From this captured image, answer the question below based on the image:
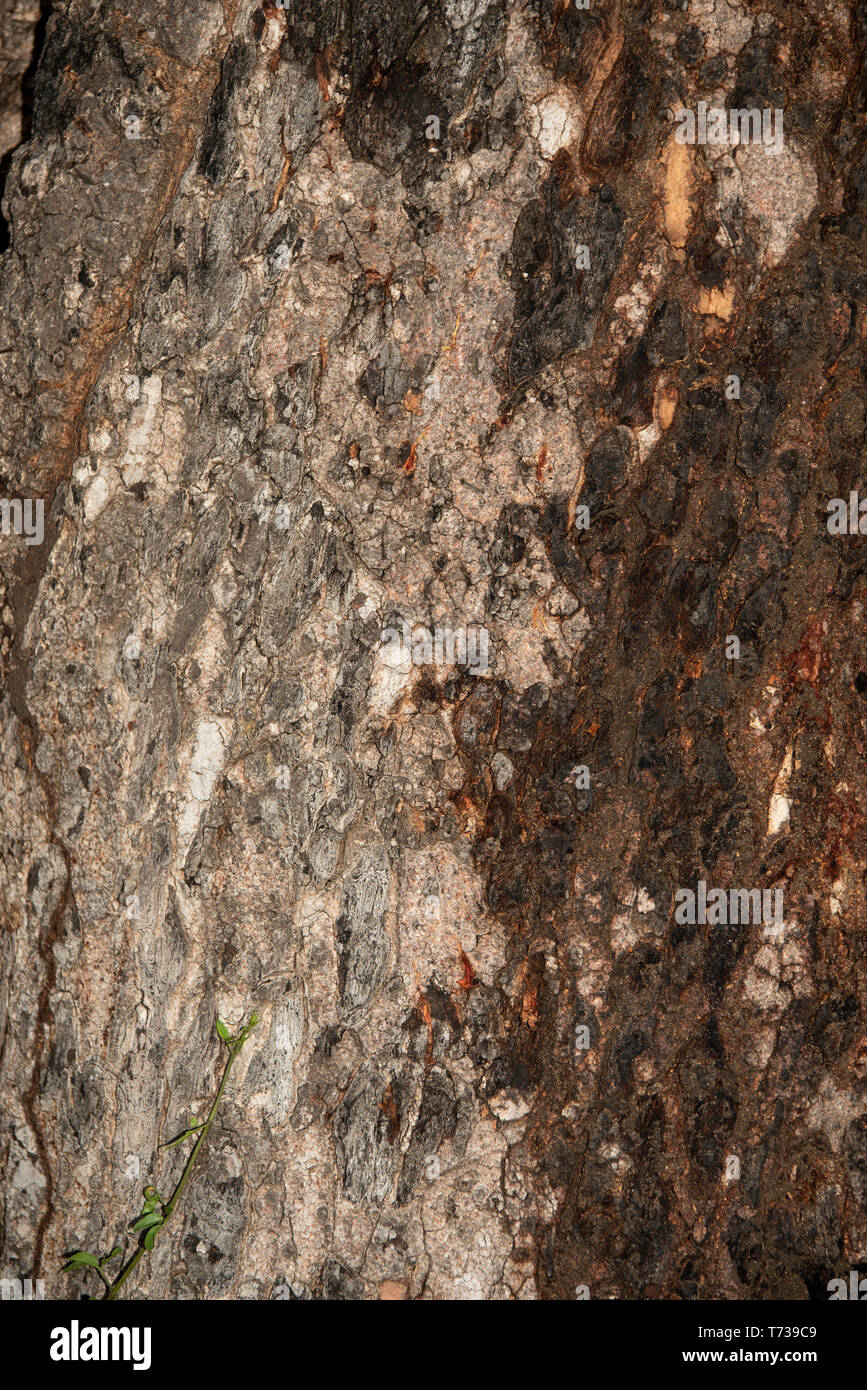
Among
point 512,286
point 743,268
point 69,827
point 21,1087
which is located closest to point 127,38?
point 512,286

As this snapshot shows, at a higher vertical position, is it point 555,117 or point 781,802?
point 555,117

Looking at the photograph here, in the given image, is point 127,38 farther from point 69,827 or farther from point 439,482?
point 69,827

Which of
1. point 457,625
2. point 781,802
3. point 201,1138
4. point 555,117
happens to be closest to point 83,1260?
point 201,1138

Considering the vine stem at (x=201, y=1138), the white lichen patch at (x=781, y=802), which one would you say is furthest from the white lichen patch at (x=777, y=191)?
the vine stem at (x=201, y=1138)

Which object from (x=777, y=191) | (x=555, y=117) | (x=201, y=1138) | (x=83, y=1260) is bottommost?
(x=83, y=1260)

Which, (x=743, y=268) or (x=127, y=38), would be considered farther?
(x=127, y=38)

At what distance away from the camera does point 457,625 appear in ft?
5.74

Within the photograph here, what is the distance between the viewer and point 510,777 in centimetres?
177

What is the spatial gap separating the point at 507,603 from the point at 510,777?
29 centimetres

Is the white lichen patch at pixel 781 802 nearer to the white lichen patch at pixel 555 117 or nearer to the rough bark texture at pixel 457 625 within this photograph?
the rough bark texture at pixel 457 625

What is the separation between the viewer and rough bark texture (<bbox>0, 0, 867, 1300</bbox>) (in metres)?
1.70

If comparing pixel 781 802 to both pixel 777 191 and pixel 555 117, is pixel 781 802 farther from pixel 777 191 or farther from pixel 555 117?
pixel 555 117

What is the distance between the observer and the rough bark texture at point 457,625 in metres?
1.70

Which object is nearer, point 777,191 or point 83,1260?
point 777,191
